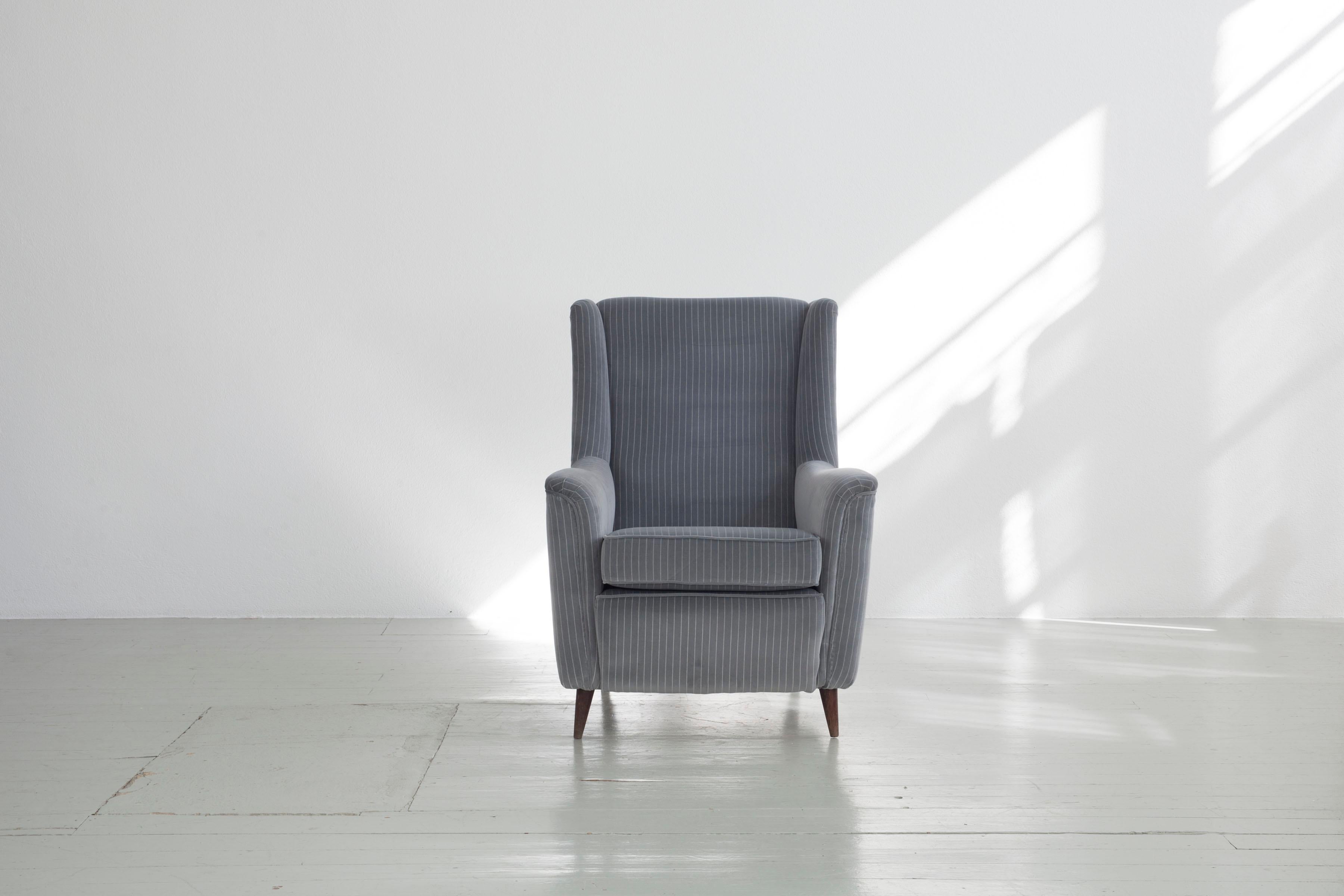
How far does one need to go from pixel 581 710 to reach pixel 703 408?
925mm

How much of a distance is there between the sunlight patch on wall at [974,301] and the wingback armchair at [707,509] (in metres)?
0.83

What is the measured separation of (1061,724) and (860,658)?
0.74m

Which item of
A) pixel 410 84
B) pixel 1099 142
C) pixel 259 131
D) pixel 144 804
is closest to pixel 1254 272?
pixel 1099 142

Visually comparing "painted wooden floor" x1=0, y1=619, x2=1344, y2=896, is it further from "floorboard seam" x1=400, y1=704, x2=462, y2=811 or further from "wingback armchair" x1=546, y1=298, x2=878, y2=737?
"wingback armchair" x1=546, y1=298, x2=878, y2=737

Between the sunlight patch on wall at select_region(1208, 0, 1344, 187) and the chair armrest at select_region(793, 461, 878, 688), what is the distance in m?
2.26

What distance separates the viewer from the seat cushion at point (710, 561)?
2.26m

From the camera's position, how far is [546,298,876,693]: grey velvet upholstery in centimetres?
228

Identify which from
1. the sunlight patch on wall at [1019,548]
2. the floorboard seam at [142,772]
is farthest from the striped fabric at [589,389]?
the sunlight patch on wall at [1019,548]

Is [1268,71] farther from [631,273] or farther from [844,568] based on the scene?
[844,568]

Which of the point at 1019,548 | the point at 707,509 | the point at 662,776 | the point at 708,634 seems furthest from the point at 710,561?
the point at 1019,548

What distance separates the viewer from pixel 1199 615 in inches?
148

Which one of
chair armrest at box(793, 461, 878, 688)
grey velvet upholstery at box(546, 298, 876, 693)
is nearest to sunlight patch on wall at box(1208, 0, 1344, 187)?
grey velvet upholstery at box(546, 298, 876, 693)

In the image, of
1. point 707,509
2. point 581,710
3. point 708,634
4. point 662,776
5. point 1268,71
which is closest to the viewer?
point 662,776

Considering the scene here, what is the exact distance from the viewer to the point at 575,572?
2309 mm
